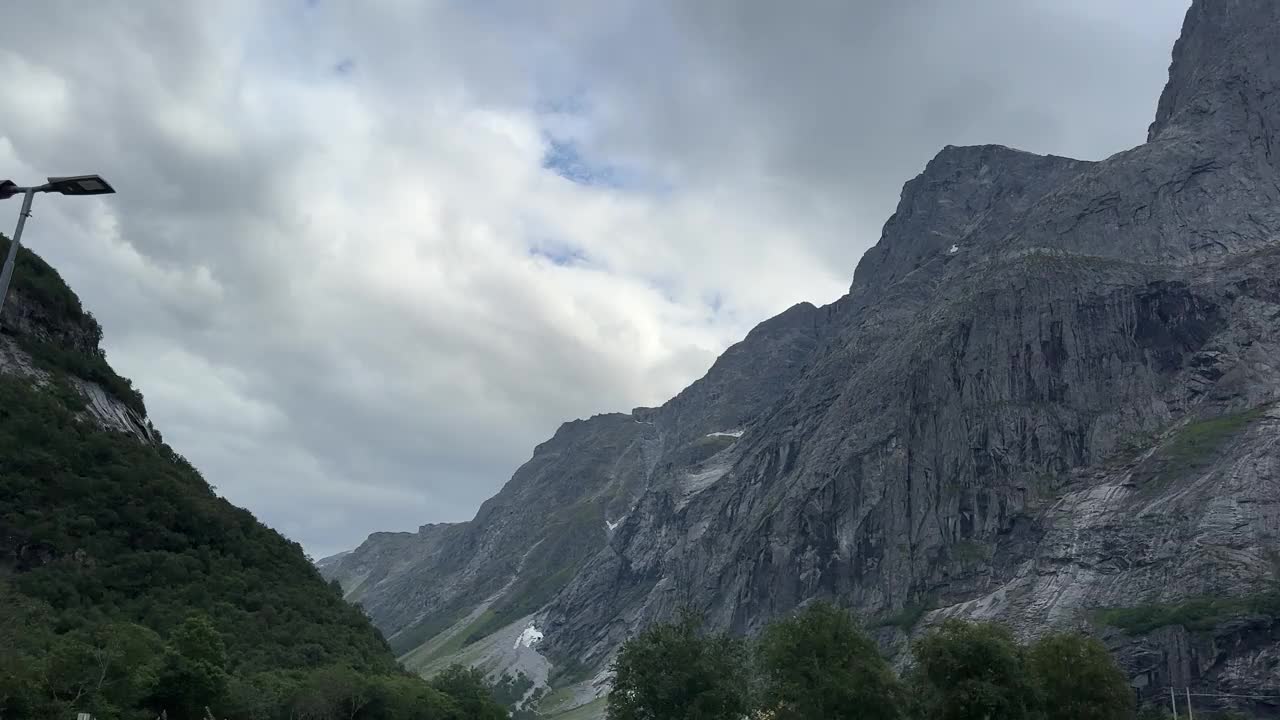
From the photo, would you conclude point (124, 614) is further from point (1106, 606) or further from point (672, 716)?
point (1106, 606)

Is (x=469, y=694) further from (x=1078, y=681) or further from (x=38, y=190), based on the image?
(x=38, y=190)

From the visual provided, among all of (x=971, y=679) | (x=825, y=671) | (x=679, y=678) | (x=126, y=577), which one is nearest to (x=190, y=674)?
(x=126, y=577)

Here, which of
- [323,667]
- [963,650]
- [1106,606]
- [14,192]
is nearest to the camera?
[14,192]

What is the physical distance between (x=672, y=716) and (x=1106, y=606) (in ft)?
485

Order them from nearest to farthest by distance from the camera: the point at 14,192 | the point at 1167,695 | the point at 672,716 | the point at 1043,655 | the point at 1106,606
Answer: the point at 14,192 < the point at 1043,655 < the point at 672,716 < the point at 1167,695 < the point at 1106,606

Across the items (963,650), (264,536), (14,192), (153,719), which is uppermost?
(264,536)

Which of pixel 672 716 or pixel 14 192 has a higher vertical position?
pixel 14 192

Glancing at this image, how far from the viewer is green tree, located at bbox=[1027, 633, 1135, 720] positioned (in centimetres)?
7150

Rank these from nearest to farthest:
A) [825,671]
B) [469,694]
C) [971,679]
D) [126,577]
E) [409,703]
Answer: [971,679]
[825,671]
[126,577]
[409,703]
[469,694]

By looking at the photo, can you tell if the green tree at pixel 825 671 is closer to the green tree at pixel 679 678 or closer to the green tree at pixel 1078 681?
the green tree at pixel 679 678

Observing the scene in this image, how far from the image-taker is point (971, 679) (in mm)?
62656

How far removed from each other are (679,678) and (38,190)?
223 feet

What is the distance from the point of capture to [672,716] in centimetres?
7956

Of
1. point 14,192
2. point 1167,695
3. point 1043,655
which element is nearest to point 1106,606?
point 1167,695
